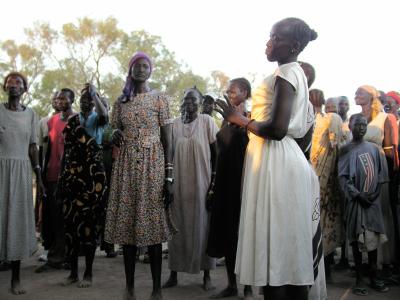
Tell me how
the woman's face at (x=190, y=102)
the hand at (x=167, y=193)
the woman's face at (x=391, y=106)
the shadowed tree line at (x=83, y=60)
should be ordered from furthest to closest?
the shadowed tree line at (x=83, y=60)
the woman's face at (x=391, y=106)
the woman's face at (x=190, y=102)
the hand at (x=167, y=193)

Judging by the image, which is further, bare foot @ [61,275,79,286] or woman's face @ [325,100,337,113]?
woman's face @ [325,100,337,113]

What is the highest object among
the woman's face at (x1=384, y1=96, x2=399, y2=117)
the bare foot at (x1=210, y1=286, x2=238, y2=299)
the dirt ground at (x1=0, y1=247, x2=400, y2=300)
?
the woman's face at (x1=384, y1=96, x2=399, y2=117)

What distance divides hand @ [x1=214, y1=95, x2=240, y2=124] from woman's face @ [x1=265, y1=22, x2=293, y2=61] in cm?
39

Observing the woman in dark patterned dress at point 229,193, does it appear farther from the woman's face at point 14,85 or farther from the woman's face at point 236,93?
the woman's face at point 14,85

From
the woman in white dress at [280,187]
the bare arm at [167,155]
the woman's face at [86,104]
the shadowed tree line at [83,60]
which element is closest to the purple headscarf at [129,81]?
the bare arm at [167,155]

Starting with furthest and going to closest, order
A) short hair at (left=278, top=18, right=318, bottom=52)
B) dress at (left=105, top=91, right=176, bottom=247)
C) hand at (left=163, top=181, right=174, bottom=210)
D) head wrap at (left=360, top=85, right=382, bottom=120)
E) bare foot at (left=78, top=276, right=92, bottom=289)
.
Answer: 1. head wrap at (left=360, top=85, right=382, bottom=120)
2. bare foot at (left=78, top=276, right=92, bottom=289)
3. hand at (left=163, top=181, right=174, bottom=210)
4. dress at (left=105, top=91, right=176, bottom=247)
5. short hair at (left=278, top=18, right=318, bottom=52)

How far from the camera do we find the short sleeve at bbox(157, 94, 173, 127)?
4.24m

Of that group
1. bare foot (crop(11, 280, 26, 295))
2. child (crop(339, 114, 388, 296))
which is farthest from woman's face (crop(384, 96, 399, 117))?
bare foot (crop(11, 280, 26, 295))

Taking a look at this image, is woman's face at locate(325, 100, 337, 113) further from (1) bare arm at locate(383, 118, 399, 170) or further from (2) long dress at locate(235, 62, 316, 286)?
(2) long dress at locate(235, 62, 316, 286)

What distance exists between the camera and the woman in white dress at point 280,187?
2.42 m

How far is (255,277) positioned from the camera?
243 cm

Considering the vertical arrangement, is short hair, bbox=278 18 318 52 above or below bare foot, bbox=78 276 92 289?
above

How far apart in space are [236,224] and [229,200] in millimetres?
248

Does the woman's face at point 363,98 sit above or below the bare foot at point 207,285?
above
